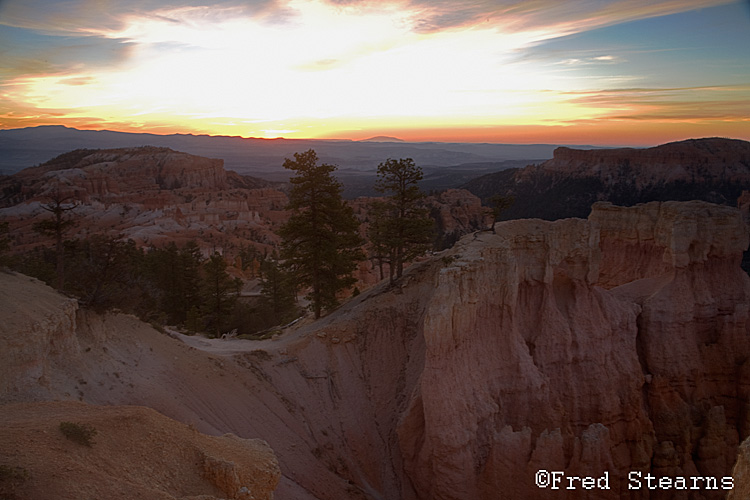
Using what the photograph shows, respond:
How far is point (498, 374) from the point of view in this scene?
13953mm

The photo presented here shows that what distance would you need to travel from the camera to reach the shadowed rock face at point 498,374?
12.8 meters

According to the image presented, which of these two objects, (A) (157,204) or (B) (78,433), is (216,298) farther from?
(A) (157,204)

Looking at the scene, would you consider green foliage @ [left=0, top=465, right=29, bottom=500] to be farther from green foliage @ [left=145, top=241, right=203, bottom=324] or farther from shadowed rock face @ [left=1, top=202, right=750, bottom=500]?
green foliage @ [left=145, top=241, right=203, bottom=324]

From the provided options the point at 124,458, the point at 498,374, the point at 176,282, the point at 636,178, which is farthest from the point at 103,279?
A: the point at 636,178

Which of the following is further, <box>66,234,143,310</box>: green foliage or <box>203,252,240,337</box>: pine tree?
<box>203,252,240,337</box>: pine tree

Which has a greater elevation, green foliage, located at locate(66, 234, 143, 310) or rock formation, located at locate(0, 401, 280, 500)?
green foliage, located at locate(66, 234, 143, 310)

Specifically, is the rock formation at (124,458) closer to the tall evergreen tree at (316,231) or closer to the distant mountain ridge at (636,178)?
the tall evergreen tree at (316,231)

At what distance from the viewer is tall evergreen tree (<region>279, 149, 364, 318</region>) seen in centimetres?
2073

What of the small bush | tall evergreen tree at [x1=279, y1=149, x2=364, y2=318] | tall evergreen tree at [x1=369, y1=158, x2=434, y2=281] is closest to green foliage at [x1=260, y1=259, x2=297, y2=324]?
tall evergreen tree at [x1=279, y1=149, x2=364, y2=318]

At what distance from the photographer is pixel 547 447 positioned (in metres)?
12.9

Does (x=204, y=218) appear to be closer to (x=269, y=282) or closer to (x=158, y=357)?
(x=269, y=282)

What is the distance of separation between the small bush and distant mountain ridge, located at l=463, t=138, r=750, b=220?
6939 cm

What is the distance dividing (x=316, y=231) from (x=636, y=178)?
75.6 meters

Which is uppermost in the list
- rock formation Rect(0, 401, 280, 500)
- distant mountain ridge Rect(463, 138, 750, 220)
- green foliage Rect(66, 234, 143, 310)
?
distant mountain ridge Rect(463, 138, 750, 220)
